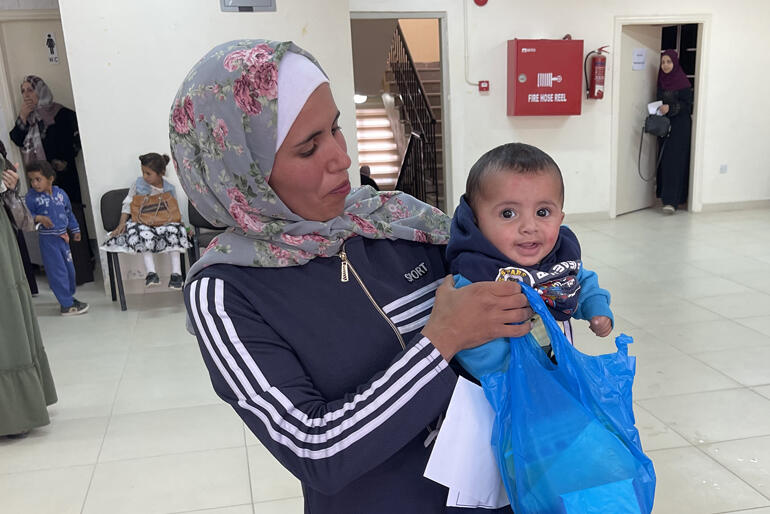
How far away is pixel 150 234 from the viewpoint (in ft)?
16.5

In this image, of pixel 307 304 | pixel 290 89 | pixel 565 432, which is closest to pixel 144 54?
pixel 290 89

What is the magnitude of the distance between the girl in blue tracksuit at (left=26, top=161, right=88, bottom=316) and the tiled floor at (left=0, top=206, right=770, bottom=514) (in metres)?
0.32

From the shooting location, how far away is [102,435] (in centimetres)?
307

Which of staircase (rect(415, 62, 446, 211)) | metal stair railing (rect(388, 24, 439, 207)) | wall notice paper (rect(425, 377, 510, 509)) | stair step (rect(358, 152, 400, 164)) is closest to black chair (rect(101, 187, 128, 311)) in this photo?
metal stair railing (rect(388, 24, 439, 207))

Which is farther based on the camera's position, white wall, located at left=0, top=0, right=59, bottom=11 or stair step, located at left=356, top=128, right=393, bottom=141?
stair step, located at left=356, top=128, right=393, bottom=141

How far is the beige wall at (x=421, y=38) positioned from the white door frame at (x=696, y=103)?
15.2ft

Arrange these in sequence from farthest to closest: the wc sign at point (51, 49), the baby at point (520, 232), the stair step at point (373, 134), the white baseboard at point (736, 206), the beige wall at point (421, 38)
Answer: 1. the beige wall at point (421, 38)
2. the stair step at point (373, 134)
3. the white baseboard at point (736, 206)
4. the wc sign at point (51, 49)
5. the baby at point (520, 232)

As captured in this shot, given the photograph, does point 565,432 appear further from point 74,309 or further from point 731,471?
point 74,309

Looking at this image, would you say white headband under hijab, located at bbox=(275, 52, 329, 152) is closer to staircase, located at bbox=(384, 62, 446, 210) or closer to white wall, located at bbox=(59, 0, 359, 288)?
white wall, located at bbox=(59, 0, 359, 288)

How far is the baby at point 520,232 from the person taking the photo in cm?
115

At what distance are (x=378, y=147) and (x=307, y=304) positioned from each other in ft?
31.8

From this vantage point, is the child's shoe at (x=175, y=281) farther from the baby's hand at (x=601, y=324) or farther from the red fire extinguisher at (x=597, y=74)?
the red fire extinguisher at (x=597, y=74)

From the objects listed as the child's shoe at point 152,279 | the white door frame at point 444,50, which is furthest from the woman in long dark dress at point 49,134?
the white door frame at point 444,50

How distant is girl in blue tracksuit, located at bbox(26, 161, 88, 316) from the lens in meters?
4.82
